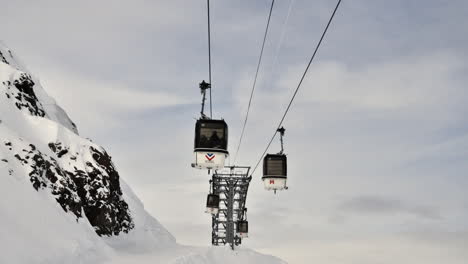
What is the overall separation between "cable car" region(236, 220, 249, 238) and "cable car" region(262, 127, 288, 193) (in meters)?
12.3

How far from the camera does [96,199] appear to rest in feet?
78.9

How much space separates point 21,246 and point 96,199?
11.8 m

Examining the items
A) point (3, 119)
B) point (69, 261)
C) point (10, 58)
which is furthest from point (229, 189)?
point (10, 58)

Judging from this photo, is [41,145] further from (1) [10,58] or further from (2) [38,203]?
(1) [10,58]

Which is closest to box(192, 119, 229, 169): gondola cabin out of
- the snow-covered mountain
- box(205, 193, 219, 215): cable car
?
the snow-covered mountain

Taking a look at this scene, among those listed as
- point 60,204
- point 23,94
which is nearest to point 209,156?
point 60,204

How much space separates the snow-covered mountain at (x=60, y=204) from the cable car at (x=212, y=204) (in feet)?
15.6

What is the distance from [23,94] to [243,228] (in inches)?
766

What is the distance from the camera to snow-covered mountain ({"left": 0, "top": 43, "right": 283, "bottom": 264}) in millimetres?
14016

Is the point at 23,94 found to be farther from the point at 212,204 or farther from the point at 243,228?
the point at 243,228

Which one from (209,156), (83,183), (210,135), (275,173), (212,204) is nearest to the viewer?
(209,156)

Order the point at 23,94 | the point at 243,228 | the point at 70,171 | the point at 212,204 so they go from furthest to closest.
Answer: the point at 212,204
the point at 243,228
the point at 23,94
the point at 70,171

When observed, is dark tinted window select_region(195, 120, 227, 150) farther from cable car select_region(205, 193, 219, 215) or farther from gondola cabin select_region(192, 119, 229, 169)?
cable car select_region(205, 193, 219, 215)

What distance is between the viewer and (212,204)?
111 feet
